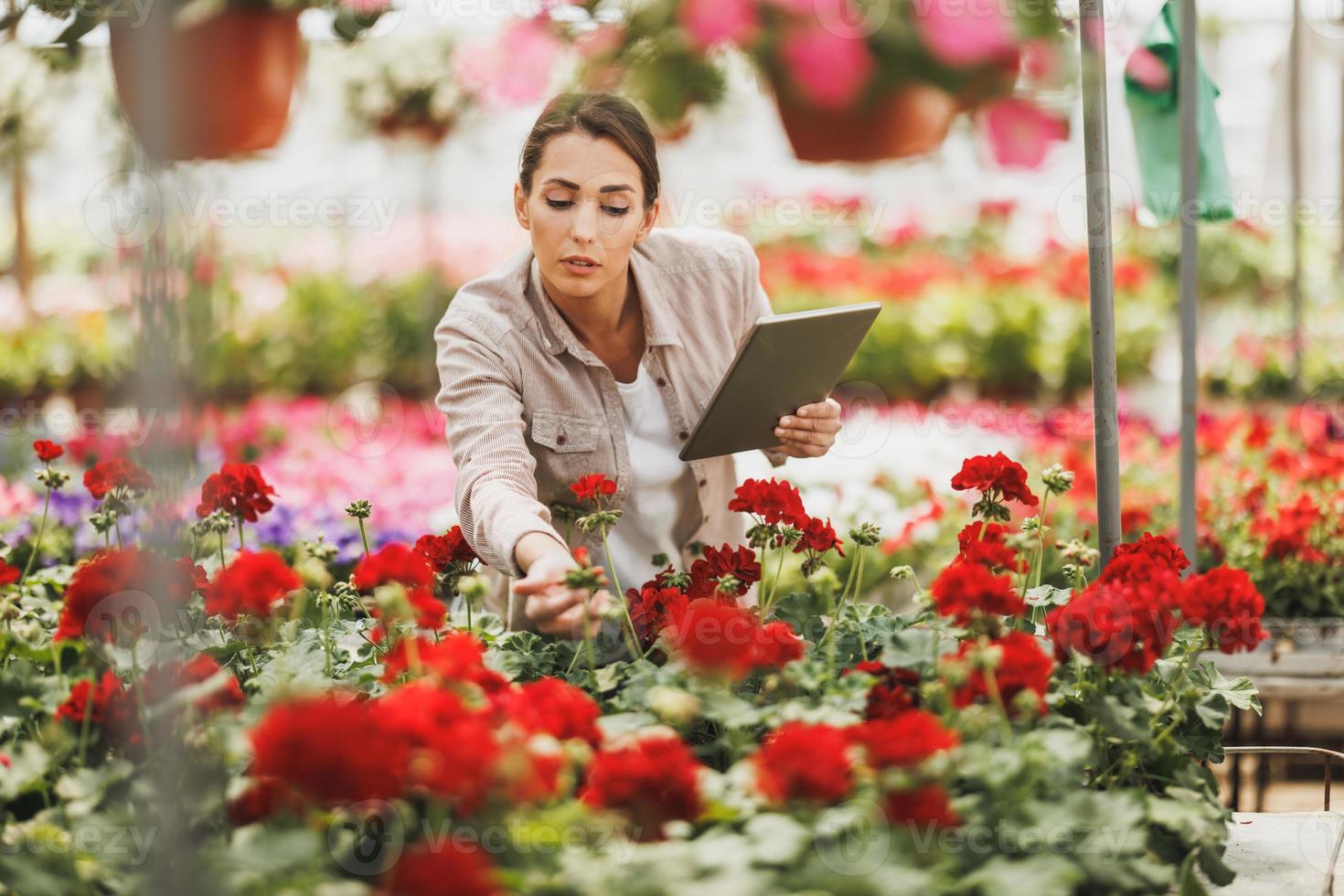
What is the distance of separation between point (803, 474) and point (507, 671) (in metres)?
2.38

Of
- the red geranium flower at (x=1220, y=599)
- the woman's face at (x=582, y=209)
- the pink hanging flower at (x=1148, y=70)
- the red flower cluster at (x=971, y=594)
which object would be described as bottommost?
the red geranium flower at (x=1220, y=599)

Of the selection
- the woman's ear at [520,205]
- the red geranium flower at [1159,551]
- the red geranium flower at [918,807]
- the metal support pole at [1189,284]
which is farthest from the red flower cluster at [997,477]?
the metal support pole at [1189,284]

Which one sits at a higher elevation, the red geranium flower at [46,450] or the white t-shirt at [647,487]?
the red geranium flower at [46,450]

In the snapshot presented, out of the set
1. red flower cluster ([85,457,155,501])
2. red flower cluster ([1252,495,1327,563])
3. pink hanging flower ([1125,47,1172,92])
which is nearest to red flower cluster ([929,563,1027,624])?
red flower cluster ([85,457,155,501])

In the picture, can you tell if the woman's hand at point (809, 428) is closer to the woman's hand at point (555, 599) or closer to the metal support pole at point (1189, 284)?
the woman's hand at point (555, 599)

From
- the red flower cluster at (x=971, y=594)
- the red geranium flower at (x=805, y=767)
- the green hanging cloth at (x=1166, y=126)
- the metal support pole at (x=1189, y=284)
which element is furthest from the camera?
the green hanging cloth at (x=1166, y=126)

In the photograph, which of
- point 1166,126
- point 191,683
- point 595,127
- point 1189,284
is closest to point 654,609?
point 191,683

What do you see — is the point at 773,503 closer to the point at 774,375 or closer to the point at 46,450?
the point at 774,375

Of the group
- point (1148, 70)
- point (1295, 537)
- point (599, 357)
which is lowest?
point (1295, 537)

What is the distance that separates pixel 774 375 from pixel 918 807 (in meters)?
0.73

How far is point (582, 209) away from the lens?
169cm

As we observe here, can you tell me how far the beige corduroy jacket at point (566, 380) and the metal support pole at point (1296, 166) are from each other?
9.05ft

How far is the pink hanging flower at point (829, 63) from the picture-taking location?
4.16 feet

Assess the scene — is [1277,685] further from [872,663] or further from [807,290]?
[807,290]
